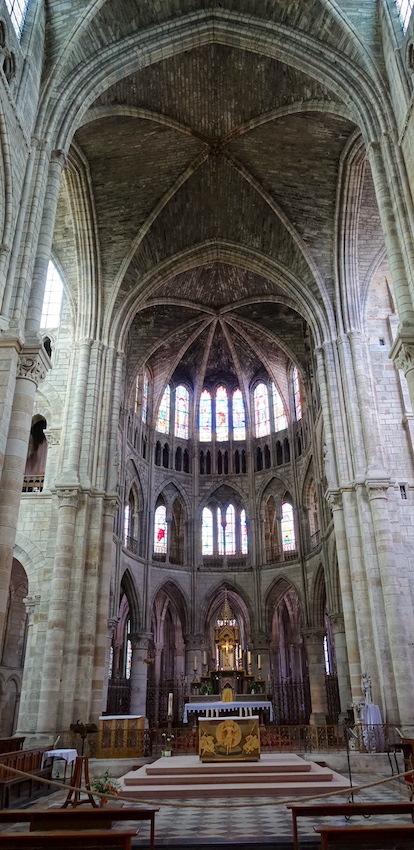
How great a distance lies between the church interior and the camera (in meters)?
13.8

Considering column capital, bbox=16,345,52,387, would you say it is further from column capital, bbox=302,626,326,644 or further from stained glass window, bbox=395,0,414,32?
column capital, bbox=302,626,326,644

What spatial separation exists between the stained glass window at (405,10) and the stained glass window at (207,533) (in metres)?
26.3

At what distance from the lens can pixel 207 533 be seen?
35.9 meters

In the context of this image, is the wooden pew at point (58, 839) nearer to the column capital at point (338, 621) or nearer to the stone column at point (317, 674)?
the column capital at point (338, 621)

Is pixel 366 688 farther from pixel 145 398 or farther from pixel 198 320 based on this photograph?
pixel 145 398

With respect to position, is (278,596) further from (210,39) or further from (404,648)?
(210,39)

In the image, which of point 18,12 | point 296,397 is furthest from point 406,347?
point 296,397

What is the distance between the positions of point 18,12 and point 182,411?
2504 centimetres

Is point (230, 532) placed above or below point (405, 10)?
below

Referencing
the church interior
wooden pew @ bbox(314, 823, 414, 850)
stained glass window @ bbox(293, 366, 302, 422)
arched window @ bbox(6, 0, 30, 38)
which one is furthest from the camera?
stained glass window @ bbox(293, 366, 302, 422)

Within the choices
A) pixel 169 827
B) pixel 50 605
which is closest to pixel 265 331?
pixel 50 605

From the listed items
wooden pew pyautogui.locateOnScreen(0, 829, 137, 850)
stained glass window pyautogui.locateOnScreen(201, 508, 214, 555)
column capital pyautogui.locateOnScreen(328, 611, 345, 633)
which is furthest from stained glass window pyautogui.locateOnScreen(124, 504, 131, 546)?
wooden pew pyautogui.locateOnScreen(0, 829, 137, 850)

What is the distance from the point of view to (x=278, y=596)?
3438 centimetres

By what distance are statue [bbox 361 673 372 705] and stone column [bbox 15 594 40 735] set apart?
9.07 metres
